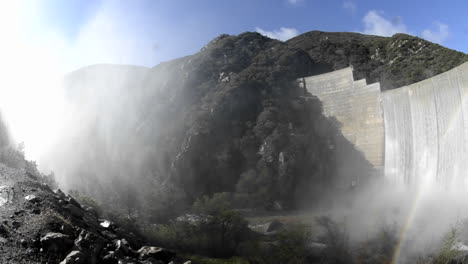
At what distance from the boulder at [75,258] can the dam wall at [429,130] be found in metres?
24.8

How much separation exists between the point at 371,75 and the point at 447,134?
3146 centimetres

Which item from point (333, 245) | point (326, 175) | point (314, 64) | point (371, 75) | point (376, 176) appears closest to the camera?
point (333, 245)

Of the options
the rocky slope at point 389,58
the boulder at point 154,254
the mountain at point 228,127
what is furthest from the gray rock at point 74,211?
the rocky slope at point 389,58

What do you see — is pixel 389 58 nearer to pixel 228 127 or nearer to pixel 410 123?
pixel 228 127

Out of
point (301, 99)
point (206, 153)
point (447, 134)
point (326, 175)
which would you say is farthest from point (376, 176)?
point (206, 153)

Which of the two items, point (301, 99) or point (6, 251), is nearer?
point (6, 251)

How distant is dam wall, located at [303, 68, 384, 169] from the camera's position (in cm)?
3981

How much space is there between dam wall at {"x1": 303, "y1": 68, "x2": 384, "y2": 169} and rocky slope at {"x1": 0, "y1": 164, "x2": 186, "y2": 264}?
31.1m

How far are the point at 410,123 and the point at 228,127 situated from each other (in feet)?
75.9

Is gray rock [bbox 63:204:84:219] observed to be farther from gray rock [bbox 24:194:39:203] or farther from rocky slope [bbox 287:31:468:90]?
rocky slope [bbox 287:31:468:90]

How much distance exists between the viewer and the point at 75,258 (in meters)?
10.2

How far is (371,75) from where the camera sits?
5838cm

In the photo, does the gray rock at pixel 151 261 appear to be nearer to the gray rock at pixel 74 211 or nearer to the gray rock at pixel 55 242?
the gray rock at pixel 55 242

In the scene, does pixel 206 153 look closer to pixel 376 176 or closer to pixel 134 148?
pixel 134 148
